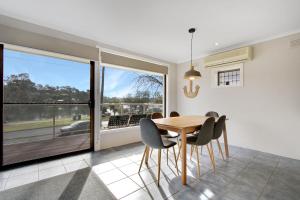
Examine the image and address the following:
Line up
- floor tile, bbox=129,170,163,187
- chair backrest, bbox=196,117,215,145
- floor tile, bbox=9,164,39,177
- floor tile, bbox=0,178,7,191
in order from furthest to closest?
1. floor tile, bbox=9,164,39,177
2. chair backrest, bbox=196,117,215,145
3. floor tile, bbox=129,170,163,187
4. floor tile, bbox=0,178,7,191

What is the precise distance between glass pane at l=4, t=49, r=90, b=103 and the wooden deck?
0.93m

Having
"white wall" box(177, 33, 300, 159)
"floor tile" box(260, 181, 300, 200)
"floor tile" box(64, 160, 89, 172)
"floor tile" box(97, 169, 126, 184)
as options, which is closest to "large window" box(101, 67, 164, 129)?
"floor tile" box(64, 160, 89, 172)

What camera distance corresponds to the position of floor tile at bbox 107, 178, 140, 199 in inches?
70.9

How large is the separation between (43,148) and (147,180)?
2.32 meters

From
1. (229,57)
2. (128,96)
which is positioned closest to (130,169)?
(128,96)

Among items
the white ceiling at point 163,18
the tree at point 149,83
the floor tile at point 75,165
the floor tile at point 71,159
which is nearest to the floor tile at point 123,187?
the floor tile at point 75,165

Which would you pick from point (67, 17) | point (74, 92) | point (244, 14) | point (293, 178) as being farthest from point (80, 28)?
point (293, 178)

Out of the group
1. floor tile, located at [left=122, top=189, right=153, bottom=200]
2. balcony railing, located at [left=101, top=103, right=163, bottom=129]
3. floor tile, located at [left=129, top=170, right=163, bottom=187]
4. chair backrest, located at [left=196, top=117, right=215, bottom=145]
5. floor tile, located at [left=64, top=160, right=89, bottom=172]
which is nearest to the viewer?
floor tile, located at [left=122, top=189, right=153, bottom=200]

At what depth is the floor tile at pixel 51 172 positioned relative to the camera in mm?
2184

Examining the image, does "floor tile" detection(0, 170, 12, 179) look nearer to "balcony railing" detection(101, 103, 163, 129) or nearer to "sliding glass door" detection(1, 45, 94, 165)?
"sliding glass door" detection(1, 45, 94, 165)

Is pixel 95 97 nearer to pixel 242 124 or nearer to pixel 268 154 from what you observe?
pixel 242 124

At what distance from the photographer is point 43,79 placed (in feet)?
9.14

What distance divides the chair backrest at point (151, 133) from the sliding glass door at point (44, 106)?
1.66m

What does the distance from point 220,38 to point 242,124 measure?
203 cm
